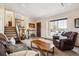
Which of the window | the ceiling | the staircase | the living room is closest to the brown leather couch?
→ the living room

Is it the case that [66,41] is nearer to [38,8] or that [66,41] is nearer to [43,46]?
[43,46]

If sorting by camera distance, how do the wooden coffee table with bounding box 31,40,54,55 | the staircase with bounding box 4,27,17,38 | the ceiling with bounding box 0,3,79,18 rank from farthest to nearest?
the wooden coffee table with bounding box 31,40,54,55 < the staircase with bounding box 4,27,17,38 < the ceiling with bounding box 0,3,79,18

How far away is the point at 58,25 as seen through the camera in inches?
106

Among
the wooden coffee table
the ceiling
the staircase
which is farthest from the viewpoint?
the wooden coffee table

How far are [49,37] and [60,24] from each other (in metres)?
0.44

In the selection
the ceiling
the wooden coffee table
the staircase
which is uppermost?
the ceiling

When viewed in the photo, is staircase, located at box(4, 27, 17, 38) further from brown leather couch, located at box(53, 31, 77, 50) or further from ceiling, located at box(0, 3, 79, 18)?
brown leather couch, located at box(53, 31, 77, 50)

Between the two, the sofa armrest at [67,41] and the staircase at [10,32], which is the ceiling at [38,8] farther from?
the sofa armrest at [67,41]

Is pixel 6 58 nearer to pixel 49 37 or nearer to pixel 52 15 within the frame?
pixel 49 37

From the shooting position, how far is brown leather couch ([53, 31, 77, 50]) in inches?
97.8

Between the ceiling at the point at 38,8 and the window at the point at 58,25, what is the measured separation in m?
0.22

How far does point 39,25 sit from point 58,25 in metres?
0.49

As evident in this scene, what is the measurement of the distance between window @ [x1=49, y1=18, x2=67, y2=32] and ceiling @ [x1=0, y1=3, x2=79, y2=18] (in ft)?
0.73

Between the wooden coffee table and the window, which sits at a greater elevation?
the window
